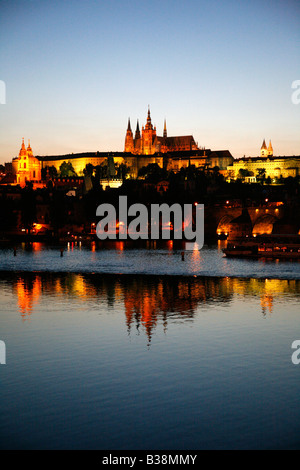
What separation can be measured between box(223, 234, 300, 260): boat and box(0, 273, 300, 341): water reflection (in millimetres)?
17985

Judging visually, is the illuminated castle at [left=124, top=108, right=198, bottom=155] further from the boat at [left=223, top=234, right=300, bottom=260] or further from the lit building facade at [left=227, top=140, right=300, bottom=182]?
the boat at [left=223, top=234, right=300, bottom=260]

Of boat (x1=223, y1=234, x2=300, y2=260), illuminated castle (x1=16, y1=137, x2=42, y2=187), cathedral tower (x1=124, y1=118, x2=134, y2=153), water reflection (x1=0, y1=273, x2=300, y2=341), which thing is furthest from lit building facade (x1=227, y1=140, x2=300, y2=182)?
water reflection (x1=0, y1=273, x2=300, y2=341)

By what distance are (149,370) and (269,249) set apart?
42705 mm

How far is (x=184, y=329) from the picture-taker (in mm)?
19750

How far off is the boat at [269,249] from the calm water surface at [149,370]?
24214 millimetres

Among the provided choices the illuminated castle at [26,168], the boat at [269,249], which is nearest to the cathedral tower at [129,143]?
the illuminated castle at [26,168]

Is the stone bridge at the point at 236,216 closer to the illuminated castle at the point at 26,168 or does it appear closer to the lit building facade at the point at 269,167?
the illuminated castle at the point at 26,168

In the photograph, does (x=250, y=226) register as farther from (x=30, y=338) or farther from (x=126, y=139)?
(x=126, y=139)

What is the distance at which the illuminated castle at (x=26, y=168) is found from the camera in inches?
6122

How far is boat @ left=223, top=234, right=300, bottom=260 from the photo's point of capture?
176 feet

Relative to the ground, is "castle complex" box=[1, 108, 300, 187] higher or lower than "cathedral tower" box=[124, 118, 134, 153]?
lower

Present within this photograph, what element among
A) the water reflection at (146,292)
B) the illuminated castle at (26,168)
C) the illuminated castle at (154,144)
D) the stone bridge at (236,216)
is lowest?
the water reflection at (146,292)

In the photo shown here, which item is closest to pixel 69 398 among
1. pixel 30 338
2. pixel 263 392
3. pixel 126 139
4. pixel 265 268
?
pixel 263 392

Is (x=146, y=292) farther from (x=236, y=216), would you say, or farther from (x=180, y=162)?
(x=180, y=162)
